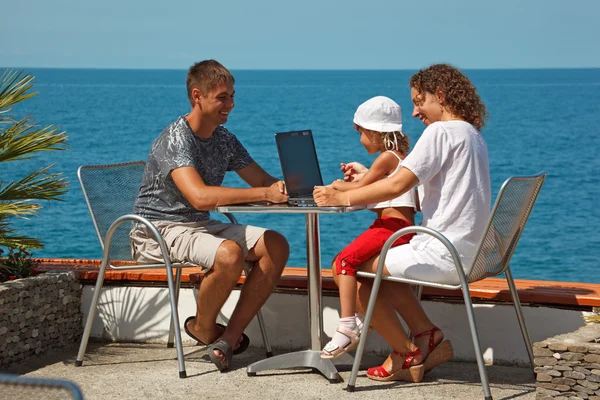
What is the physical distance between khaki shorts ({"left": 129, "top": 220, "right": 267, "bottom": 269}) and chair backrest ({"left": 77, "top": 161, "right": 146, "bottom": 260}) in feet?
0.31

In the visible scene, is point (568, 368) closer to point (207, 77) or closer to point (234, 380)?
point (234, 380)

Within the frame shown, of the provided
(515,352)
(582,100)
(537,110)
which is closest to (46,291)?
(515,352)

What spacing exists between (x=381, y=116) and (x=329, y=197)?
1.48 ft

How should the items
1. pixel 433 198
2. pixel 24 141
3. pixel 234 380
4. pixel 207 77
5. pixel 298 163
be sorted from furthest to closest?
pixel 24 141
pixel 207 77
pixel 298 163
pixel 234 380
pixel 433 198

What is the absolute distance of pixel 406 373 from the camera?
13.3 ft

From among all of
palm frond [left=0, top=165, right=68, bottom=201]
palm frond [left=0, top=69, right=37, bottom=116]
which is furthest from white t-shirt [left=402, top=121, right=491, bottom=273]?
palm frond [left=0, top=69, right=37, bottom=116]

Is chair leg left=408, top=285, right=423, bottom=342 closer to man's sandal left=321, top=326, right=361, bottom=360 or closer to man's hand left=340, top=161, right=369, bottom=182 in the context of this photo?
man's sandal left=321, top=326, right=361, bottom=360

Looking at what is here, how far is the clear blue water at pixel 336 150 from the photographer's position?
2222cm

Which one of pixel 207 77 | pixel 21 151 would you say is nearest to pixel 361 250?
pixel 207 77

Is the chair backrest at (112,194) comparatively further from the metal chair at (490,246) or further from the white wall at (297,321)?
the metal chair at (490,246)

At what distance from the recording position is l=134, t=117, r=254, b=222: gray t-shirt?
4.31 m

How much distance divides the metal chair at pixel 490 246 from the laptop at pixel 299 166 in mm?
423

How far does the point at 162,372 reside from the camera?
166 inches

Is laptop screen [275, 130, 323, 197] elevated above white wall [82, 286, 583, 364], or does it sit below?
above
